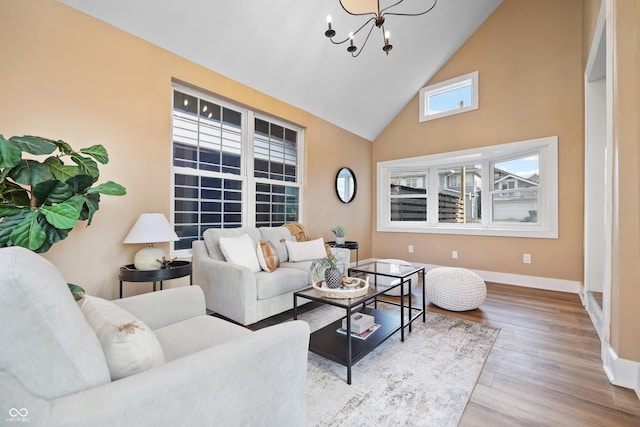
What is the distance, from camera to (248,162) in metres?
3.62

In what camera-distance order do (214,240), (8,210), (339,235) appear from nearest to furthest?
1. (8,210)
2. (214,240)
3. (339,235)

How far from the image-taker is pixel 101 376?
29.6 inches

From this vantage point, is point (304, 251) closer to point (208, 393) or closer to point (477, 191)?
point (208, 393)

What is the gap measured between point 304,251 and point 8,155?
2.45 meters

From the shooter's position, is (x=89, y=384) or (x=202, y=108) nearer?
(x=89, y=384)

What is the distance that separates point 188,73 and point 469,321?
376 cm

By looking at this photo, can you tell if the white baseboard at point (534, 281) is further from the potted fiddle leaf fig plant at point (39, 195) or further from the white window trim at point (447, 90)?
the potted fiddle leaf fig plant at point (39, 195)

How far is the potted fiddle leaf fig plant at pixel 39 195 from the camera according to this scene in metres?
1.46

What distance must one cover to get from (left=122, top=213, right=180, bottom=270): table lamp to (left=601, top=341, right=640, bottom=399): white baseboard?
129 inches

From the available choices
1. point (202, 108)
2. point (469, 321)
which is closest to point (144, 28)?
point (202, 108)

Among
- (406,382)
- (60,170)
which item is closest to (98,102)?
(60,170)

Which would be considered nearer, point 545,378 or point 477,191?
point 545,378

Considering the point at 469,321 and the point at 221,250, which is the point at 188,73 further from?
the point at 469,321

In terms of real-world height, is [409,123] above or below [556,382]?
above
